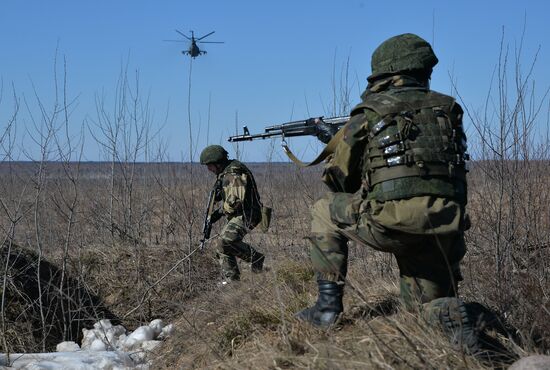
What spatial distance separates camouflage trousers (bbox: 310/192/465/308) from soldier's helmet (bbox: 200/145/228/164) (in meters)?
3.77

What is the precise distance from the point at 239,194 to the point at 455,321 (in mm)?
4168

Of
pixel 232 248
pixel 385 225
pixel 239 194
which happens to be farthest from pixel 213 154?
pixel 385 225

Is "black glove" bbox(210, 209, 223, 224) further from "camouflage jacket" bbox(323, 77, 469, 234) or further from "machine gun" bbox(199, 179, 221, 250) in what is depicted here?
"camouflage jacket" bbox(323, 77, 469, 234)

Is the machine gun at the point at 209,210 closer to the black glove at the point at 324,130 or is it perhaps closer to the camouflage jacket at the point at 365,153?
the black glove at the point at 324,130

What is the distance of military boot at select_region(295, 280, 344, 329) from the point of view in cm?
351

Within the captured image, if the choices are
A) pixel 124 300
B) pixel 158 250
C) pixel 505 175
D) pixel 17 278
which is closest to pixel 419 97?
pixel 505 175

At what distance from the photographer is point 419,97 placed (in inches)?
125

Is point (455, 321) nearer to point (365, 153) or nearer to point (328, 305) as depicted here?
point (328, 305)

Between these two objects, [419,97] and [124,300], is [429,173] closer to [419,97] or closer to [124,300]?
[419,97]

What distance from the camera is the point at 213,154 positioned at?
721 centimetres

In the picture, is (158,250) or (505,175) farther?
(158,250)

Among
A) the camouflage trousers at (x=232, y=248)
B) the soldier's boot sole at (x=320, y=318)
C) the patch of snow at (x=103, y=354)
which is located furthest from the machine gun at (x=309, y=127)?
the camouflage trousers at (x=232, y=248)

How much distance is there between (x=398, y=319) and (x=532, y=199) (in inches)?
105

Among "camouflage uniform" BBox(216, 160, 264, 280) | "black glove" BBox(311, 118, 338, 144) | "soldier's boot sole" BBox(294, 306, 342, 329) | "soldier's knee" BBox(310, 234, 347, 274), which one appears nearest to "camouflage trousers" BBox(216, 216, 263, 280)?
"camouflage uniform" BBox(216, 160, 264, 280)
